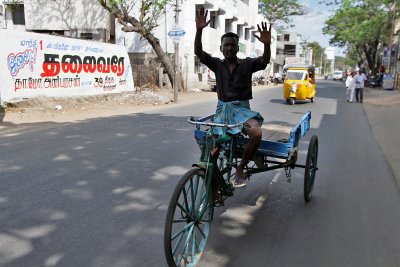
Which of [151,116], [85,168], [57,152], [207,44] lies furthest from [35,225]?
[207,44]

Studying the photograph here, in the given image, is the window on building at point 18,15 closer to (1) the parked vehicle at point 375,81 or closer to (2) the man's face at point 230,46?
(2) the man's face at point 230,46

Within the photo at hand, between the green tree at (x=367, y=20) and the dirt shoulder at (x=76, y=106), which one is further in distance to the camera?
the green tree at (x=367, y=20)

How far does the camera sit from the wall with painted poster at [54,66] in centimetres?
1328

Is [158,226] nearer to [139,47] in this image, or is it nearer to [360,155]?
[360,155]

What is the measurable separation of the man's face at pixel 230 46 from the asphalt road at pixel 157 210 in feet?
5.83

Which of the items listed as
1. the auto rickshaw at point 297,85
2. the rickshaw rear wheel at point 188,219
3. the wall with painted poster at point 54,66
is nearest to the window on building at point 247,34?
the auto rickshaw at point 297,85

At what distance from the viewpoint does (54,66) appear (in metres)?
15.2

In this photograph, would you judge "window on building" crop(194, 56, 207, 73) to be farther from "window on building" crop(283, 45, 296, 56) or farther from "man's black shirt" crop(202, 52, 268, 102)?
"window on building" crop(283, 45, 296, 56)

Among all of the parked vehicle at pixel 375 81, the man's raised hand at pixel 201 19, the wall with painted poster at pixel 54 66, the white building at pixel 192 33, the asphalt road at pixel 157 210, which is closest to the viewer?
the asphalt road at pixel 157 210

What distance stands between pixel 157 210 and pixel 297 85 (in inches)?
650

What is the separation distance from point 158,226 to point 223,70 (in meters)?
1.74

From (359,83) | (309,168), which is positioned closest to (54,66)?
(309,168)

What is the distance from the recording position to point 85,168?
635cm

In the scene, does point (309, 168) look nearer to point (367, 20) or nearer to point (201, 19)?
point (201, 19)
